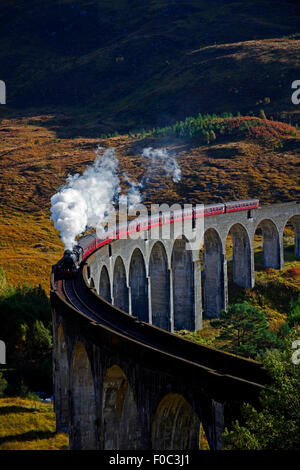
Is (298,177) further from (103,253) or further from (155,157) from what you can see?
(103,253)

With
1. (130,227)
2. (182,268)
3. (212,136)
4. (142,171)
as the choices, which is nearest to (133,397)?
(130,227)

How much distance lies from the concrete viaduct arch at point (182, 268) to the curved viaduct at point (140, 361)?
96 mm

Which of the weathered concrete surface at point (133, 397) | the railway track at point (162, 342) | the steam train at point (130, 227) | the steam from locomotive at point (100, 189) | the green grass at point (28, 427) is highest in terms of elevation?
the steam from locomotive at point (100, 189)

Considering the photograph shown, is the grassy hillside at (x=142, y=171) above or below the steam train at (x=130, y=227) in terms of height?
above

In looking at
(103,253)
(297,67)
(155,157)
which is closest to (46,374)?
(103,253)

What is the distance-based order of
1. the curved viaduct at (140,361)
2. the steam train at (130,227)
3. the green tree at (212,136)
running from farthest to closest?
the green tree at (212,136), the steam train at (130,227), the curved viaduct at (140,361)

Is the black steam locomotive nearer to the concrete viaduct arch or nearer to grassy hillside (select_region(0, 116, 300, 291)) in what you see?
the concrete viaduct arch

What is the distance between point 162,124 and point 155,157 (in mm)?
35281

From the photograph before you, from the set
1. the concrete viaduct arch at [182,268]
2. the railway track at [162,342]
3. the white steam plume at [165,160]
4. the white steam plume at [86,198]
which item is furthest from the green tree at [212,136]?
the railway track at [162,342]

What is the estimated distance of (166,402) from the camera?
789 inches

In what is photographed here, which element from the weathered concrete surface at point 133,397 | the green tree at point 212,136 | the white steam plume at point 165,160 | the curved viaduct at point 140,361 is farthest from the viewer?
the green tree at point 212,136

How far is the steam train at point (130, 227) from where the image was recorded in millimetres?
38250

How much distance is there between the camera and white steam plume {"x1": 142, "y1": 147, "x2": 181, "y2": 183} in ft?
359

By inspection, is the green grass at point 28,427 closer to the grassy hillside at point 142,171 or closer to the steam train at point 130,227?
the steam train at point 130,227
